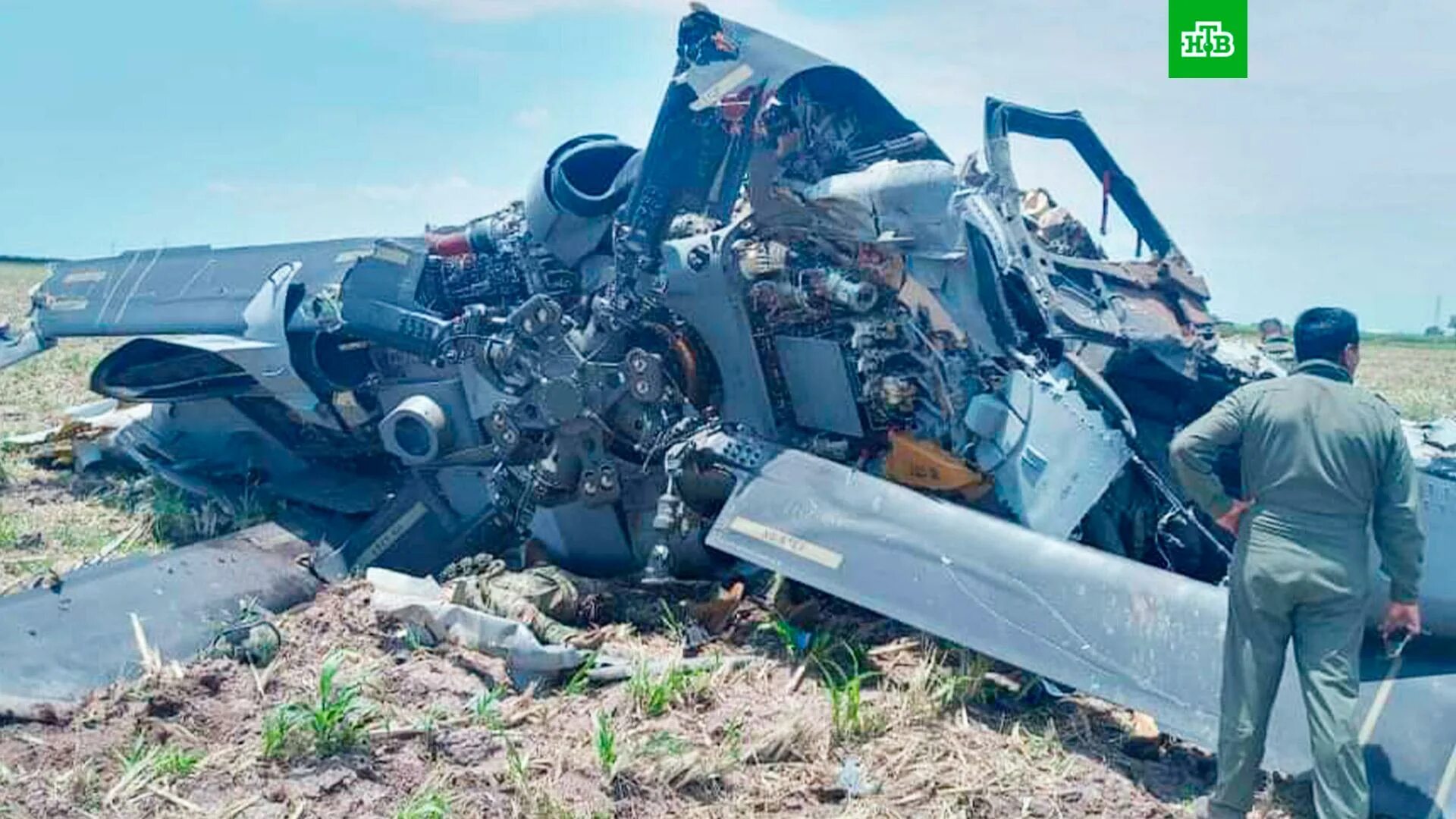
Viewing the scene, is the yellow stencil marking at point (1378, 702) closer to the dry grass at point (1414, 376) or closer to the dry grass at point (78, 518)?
the dry grass at point (78, 518)

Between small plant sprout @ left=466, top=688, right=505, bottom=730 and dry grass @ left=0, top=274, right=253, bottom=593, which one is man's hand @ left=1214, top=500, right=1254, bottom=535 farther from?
dry grass @ left=0, top=274, right=253, bottom=593

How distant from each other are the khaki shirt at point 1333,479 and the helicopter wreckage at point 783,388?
82 centimetres

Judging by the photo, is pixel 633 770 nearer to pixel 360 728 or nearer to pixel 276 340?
pixel 360 728

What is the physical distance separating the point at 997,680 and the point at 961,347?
1.64 metres

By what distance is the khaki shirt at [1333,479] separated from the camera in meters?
3.92

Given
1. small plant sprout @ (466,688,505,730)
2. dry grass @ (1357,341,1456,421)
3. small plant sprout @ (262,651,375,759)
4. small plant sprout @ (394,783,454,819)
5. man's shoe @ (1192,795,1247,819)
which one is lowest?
dry grass @ (1357,341,1456,421)

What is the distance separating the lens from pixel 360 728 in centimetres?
457

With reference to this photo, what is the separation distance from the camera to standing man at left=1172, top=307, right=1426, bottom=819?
3.87 meters

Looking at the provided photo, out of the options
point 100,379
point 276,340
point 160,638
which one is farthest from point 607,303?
point 100,379

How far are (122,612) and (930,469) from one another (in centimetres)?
384

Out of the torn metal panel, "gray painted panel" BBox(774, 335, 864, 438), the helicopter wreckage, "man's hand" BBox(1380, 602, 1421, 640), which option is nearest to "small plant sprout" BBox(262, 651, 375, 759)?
the torn metal panel

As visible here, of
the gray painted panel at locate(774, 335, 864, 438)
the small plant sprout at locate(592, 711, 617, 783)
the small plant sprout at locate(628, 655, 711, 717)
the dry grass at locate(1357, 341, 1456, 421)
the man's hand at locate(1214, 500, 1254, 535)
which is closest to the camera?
the man's hand at locate(1214, 500, 1254, 535)

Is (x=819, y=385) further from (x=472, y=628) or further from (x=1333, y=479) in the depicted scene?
(x=1333, y=479)

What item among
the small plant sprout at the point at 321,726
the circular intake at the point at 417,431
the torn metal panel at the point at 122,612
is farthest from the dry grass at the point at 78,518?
the small plant sprout at the point at 321,726
